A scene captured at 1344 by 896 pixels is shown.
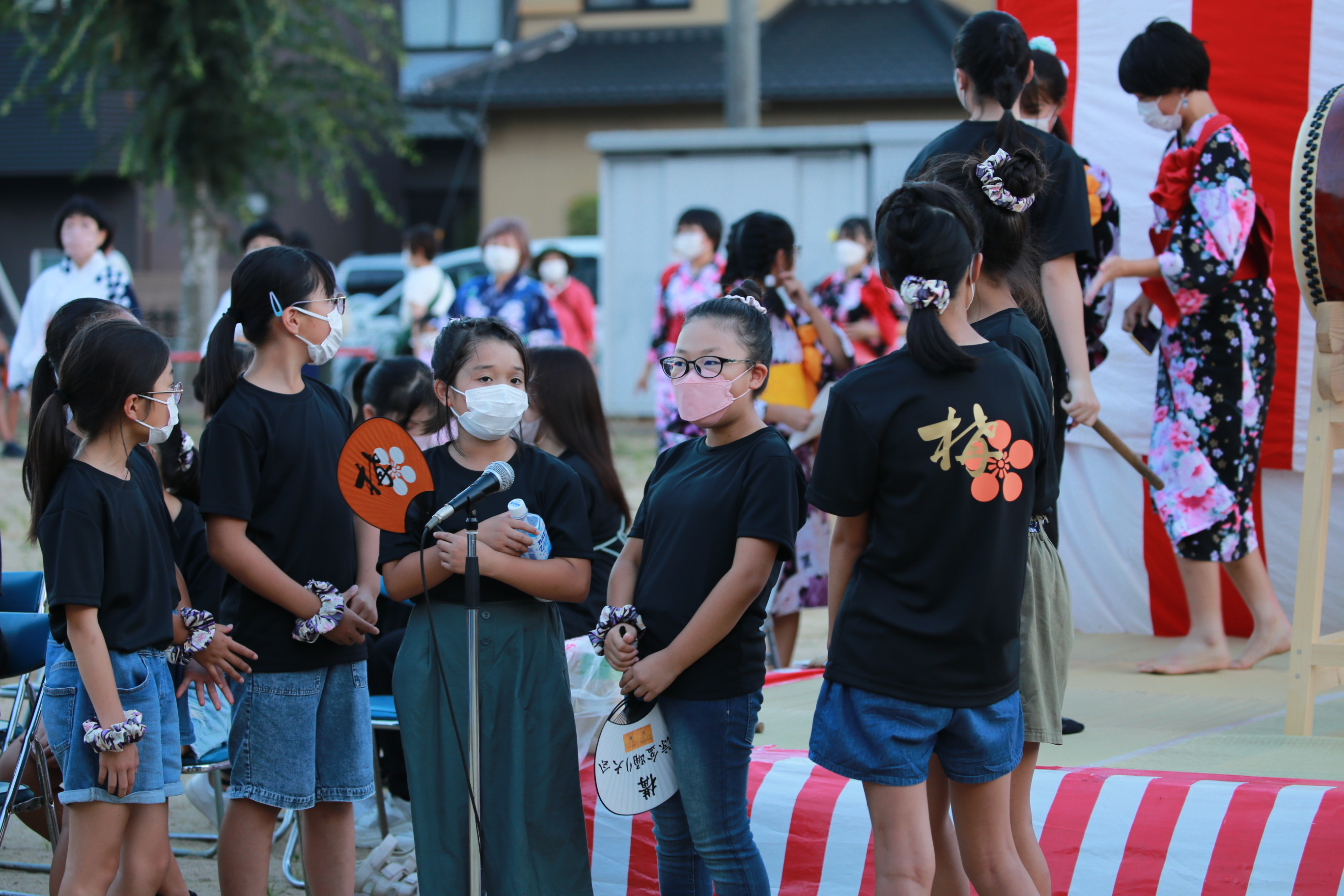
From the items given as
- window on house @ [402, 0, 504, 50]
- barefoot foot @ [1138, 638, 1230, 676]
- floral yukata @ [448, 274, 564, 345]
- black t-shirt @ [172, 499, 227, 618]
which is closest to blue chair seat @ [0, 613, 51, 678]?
black t-shirt @ [172, 499, 227, 618]

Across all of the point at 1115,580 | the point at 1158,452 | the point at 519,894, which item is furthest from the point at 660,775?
the point at 1115,580

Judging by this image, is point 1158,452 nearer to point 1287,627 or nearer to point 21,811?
point 1287,627

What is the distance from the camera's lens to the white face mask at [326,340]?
2838 millimetres

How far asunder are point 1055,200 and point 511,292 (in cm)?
444

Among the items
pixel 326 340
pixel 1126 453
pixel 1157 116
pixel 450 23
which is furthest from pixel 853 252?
pixel 450 23

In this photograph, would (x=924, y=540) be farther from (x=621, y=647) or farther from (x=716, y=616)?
(x=621, y=647)

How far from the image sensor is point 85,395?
8.75 ft

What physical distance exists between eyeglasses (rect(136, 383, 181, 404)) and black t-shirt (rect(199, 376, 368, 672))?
0.11m

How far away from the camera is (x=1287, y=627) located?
13.4 ft

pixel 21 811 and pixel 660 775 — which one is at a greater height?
pixel 660 775

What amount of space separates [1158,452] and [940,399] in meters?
2.18

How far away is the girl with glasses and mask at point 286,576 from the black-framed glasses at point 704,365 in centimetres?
79

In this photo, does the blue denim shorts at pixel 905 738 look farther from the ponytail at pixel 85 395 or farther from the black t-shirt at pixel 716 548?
the ponytail at pixel 85 395

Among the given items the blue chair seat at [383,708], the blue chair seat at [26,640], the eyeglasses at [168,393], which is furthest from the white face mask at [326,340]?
the blue chair seat at [26,640]
